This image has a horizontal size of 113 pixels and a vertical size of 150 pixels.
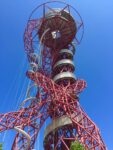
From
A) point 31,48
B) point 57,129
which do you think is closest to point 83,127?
point 57,129

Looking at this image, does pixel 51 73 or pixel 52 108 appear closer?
pixel 52 108

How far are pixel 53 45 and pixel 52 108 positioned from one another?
11571mm

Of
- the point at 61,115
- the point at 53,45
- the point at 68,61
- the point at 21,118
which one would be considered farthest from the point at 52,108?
the point at 53,45

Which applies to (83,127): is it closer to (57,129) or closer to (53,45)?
(57,129)

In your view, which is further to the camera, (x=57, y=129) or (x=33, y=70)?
(x=33, y=70)

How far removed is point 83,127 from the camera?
1388 inches

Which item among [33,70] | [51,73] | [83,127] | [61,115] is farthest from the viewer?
[51,73]

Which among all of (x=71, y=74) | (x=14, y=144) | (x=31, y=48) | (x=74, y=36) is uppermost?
(x=74, y=36)

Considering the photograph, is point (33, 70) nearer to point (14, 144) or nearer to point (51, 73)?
point (51, 73)

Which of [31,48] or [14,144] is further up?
[31,48]

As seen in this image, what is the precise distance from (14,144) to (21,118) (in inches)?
126

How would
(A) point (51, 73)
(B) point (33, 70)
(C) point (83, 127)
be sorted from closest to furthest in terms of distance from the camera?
(C) point (83, 127) < (B) point (33, 70) < (A) point (51, 73)

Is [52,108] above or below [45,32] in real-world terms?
below

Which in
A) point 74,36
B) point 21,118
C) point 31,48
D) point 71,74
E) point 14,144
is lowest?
point 14,144
